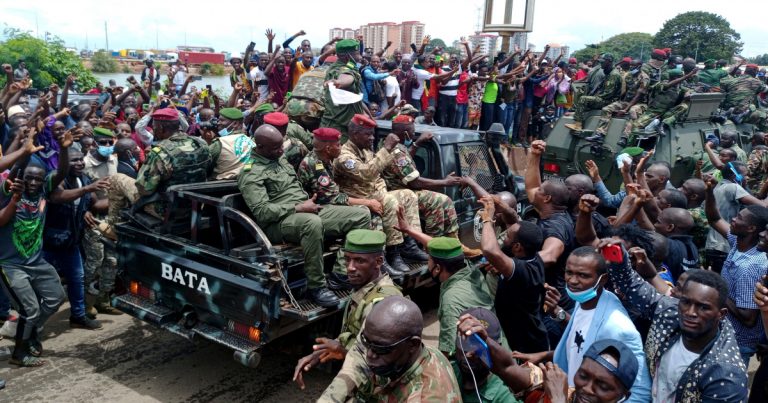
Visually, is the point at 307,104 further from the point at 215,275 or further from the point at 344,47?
the point at 215,275

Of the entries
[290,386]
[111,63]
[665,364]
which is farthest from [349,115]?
[111,63]

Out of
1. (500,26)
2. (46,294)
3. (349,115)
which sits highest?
(500,26)

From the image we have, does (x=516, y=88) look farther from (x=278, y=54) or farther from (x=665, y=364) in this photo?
(x=665, y=364)

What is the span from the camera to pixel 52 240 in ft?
18.6

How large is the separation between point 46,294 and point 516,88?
10.7m

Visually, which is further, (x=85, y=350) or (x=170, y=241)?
(x=85, y=350)

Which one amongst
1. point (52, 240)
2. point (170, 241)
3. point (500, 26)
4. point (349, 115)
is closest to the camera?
point (170, 241)

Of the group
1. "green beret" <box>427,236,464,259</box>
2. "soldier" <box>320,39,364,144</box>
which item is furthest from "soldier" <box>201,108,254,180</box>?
"green beret" <box>427,236,464,259</box>

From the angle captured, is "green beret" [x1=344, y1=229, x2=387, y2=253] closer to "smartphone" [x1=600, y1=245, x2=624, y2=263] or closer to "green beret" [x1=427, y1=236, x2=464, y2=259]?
"green beret" [x1=427, y1=236, x2=464, y2=259]

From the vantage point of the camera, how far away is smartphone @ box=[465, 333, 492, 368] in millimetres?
2783

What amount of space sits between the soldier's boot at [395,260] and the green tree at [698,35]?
145 feet

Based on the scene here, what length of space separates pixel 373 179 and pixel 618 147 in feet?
18.8

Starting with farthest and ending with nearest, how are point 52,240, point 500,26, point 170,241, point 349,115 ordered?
point 500,26 < point 349,115 < point 52,240 < point 170,241

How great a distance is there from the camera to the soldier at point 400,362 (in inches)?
98.5
